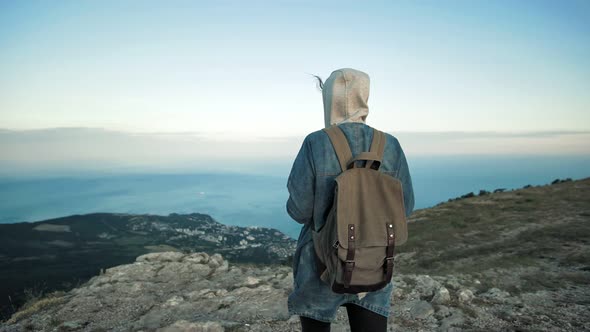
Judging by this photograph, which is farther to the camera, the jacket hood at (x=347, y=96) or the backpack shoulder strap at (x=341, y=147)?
the jacket hood at (x=347, y=96)

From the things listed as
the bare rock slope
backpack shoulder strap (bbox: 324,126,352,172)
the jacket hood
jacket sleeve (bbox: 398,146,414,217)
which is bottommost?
the bare rock slope

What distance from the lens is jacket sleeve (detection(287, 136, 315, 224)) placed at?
241 cm

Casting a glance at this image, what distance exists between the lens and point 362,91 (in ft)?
8.55

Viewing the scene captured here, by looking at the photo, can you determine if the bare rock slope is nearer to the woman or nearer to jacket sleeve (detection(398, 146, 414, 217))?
the woman

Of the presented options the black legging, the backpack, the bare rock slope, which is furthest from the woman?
the bare rock slope

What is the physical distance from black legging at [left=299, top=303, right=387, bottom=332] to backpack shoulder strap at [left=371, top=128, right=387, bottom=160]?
3.54 ft

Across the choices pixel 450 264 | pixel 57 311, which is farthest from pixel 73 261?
pixel 450 264

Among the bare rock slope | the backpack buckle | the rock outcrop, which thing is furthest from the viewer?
the bare rock slope

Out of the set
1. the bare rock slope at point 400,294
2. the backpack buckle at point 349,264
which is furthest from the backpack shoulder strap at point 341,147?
the bare rock slope at point 400,294

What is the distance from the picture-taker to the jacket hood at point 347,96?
102 inches

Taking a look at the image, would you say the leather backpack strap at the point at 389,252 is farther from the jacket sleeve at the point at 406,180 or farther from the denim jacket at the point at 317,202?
the jacket sleeve at the point at 406,180

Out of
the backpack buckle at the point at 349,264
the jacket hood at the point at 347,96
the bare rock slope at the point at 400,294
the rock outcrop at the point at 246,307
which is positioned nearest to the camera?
the backpack buckle at the point at 349,264

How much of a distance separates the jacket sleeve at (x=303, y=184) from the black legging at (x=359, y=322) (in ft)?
2.39

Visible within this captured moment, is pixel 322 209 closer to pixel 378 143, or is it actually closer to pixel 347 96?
pixel 378 143
